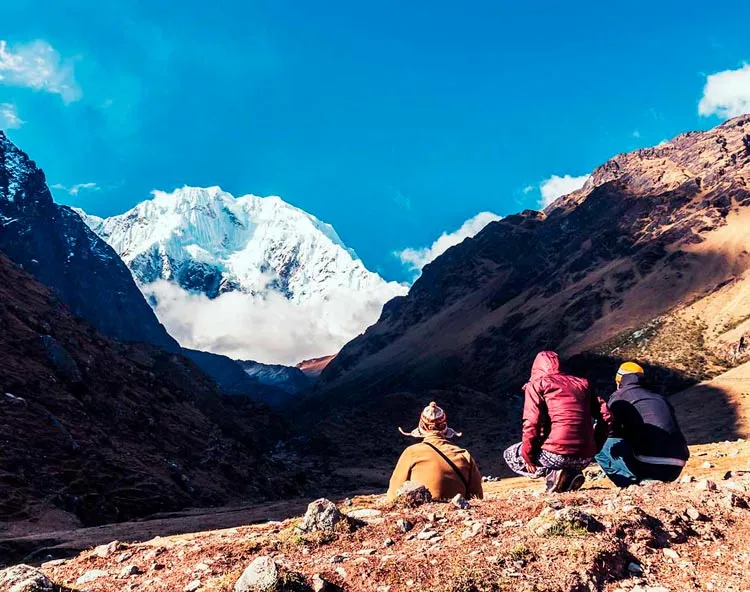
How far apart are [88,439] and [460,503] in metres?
31.0

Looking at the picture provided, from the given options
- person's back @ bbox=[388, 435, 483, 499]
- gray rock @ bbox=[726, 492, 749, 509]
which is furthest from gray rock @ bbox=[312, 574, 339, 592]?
gray rock @ bbox=[726, 492, 749, 509]

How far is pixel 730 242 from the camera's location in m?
139

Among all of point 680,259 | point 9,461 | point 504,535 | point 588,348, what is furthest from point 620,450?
point 680,259

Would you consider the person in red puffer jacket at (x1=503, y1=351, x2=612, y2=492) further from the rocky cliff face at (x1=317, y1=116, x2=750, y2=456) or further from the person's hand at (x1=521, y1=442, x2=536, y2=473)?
the rocky cliff face at (x1=317, y1=116, x2=750, y2=456)

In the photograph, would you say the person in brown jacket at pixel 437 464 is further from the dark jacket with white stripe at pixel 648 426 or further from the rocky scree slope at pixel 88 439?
the rocky scree slope at pixel 88 439

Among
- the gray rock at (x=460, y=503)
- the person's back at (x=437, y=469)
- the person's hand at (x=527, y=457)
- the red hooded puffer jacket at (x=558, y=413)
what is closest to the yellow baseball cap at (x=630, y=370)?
the red hooded puffer jacket at (x=558, y=413)

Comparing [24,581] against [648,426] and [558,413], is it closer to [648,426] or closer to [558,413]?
[558,413]

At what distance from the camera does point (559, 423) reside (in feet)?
28.1

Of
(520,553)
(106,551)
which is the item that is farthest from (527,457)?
(106,551)

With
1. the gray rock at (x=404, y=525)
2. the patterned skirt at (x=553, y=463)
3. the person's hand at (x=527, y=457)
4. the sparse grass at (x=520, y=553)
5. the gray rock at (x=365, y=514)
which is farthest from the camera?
the person's hand at (x=527, y=457)

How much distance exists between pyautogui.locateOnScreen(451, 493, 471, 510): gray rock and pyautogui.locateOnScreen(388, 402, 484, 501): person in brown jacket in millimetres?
439

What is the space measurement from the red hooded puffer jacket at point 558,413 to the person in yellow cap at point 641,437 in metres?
0.83

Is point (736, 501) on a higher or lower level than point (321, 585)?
lower

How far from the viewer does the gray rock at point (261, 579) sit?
526 centimetres
